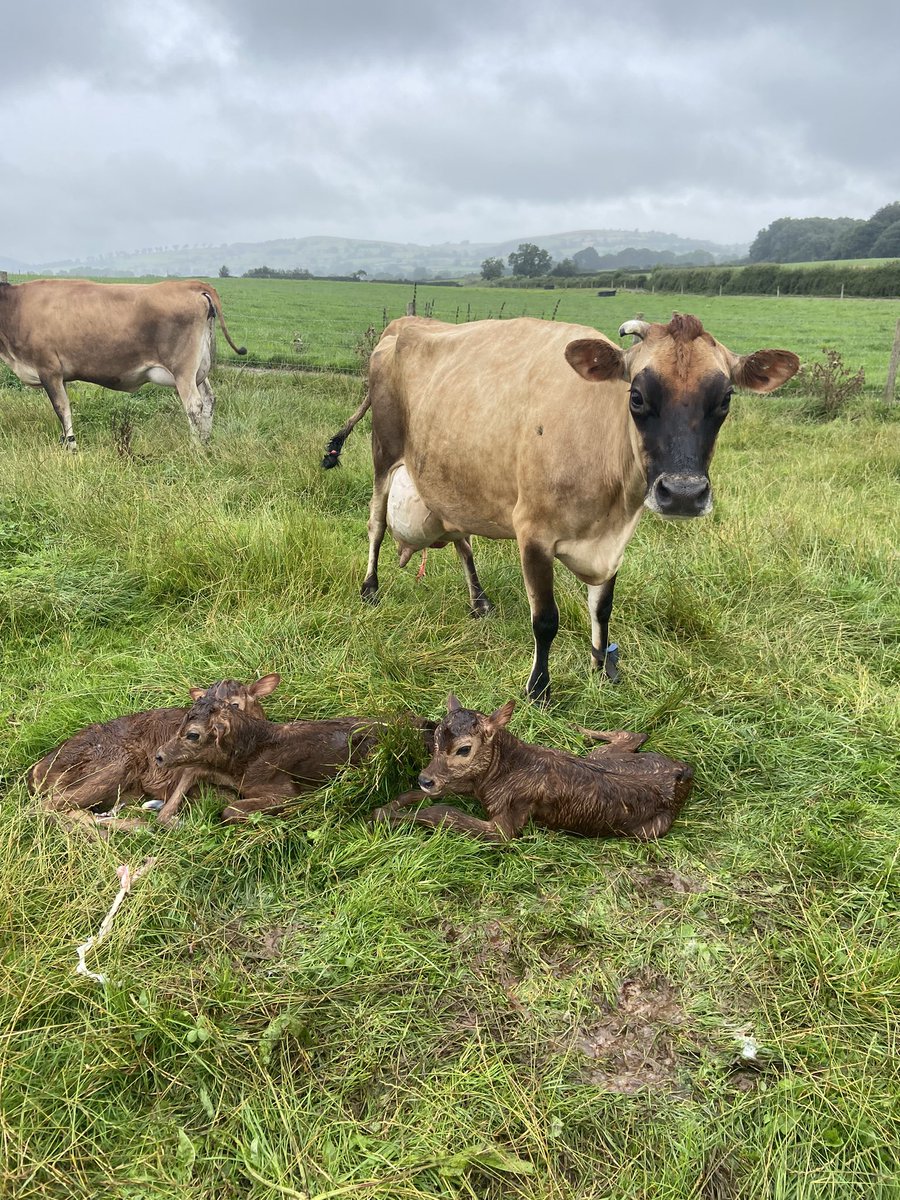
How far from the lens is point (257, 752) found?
3.39m

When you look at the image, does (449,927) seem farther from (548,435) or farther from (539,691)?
(548,435)

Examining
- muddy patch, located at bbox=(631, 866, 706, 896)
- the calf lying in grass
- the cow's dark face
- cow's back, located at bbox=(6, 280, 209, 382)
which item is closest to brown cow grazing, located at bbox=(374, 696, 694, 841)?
muddy patch, located at bbox=(631, 866, 706, 896)

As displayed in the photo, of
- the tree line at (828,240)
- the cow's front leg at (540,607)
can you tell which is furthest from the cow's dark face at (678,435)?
the tree line at (828,240)

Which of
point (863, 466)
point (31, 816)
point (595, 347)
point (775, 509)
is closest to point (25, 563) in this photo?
point (31, 816)

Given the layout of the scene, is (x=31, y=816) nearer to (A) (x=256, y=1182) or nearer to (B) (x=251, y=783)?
(B) (x=251, y=783)

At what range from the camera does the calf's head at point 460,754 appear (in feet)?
10.4

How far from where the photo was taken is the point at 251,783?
11.0 ft

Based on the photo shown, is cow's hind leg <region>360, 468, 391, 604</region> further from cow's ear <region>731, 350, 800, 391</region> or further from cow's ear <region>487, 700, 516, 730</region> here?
cow's ear <region>731, 350, 800, 391</region>

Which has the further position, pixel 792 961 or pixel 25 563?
pixel 25 563

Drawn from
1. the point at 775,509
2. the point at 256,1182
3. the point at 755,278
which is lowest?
the point at 256,1182

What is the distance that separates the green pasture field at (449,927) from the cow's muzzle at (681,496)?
1.30 m

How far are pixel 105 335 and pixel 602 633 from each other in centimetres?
863

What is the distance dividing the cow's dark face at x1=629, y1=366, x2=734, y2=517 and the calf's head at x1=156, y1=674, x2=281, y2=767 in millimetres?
2061

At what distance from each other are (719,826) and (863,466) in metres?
7.89
